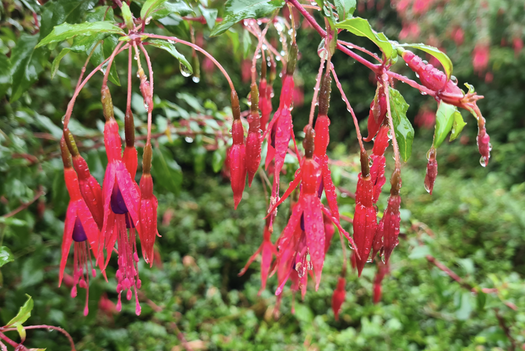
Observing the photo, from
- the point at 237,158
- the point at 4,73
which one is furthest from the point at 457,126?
the point at 4,73

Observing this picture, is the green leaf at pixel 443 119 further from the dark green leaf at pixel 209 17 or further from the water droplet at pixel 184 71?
the dark green leaf at pixel 209 17

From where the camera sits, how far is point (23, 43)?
0.57m

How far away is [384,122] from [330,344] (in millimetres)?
1295

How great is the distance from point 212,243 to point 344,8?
72.3 inches

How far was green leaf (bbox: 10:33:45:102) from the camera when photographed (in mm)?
565

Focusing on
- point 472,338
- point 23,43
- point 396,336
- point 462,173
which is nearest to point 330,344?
point 396,336

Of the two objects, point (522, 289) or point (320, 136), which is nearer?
point (320, 136)

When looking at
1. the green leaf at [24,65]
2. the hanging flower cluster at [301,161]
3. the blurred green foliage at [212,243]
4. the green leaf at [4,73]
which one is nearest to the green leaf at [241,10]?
the hanging flower cluster at [301,161]

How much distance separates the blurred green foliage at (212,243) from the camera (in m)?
0.89

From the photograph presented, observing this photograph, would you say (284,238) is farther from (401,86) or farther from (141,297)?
(401,86)

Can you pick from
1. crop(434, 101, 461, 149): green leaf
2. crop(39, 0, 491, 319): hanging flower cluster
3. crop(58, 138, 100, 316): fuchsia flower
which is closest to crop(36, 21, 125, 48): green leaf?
crop(39, 0, 491, 319): hanging flower cluster

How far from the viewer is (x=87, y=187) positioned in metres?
0.38

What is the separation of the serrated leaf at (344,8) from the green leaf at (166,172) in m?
0.60

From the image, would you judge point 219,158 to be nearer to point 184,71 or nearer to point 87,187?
point 184,71
